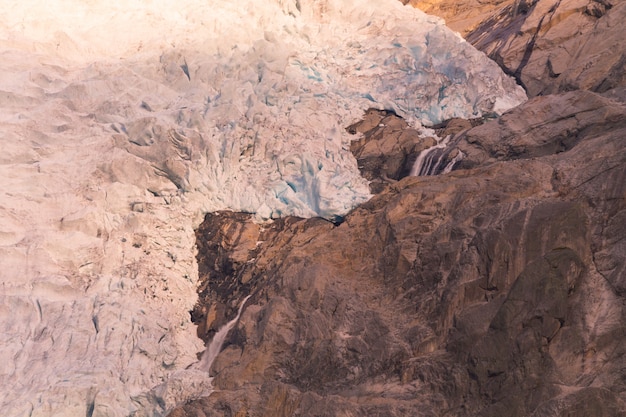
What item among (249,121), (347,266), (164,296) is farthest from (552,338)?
(249,121)

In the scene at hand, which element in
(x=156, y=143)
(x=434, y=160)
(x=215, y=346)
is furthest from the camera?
(x=434, y=160)

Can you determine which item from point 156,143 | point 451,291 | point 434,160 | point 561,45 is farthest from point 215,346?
point 561,45

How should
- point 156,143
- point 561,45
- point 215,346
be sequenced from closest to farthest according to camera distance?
point 215,346 → point 156,143 → point 561,45

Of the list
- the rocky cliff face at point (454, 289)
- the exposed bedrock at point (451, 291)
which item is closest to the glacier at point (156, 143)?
the rocky cliff face at point (454, 289)

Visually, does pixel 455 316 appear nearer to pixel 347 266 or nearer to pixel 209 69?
pixel 347 266

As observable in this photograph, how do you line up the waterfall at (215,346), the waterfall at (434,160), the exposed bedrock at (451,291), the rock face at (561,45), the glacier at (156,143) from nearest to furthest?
the exposed bedrock at (451,291) < the glacier at (156,143) < the waterfall at (215,346) < the waterfall at (434,160) < the rock face at (561,45)

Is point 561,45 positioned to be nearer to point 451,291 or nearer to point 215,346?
point 451,291

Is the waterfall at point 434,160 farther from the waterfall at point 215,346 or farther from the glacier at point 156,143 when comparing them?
the waterfall at point 215,346
